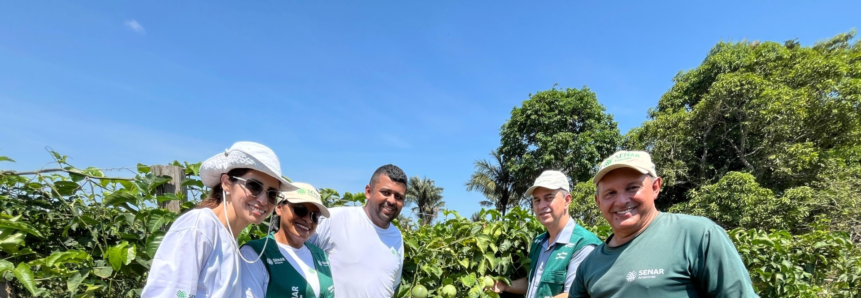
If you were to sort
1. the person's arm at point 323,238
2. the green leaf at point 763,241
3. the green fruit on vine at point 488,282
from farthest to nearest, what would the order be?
the green leaf at point 763,241
the green fruit on vine at point 488,282
the person's arm at point 323,238

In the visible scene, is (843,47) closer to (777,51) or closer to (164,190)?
(777,51)

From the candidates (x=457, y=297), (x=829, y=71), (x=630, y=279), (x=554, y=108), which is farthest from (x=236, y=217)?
(x=554, y=108)

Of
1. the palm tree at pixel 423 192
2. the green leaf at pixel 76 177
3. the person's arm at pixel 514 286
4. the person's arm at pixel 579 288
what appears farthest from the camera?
the palm tree at pixel 423 192

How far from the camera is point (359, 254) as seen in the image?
222 centimetres

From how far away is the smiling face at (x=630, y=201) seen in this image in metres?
1.55

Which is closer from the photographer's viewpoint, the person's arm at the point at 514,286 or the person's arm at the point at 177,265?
the person's arm at the point at 177,265

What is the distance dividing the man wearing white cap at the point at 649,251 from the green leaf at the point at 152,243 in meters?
1.88

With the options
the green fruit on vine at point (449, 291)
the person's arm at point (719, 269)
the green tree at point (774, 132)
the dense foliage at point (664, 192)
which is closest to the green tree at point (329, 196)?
the dense foliage at point (664, 192)

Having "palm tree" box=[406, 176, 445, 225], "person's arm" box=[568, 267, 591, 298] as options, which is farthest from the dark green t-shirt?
"palm tree" box=[406, 176, 445, 225]

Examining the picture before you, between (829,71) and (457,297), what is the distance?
17.7m

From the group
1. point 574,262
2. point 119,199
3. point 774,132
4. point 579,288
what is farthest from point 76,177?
point 774,132

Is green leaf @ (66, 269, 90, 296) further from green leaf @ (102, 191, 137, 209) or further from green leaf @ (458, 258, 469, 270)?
green leaf @ (458, 258, 469, 270)

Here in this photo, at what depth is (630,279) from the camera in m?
1.44

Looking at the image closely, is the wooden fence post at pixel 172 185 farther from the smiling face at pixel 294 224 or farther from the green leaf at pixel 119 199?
the smiling face at pixel 294 224
